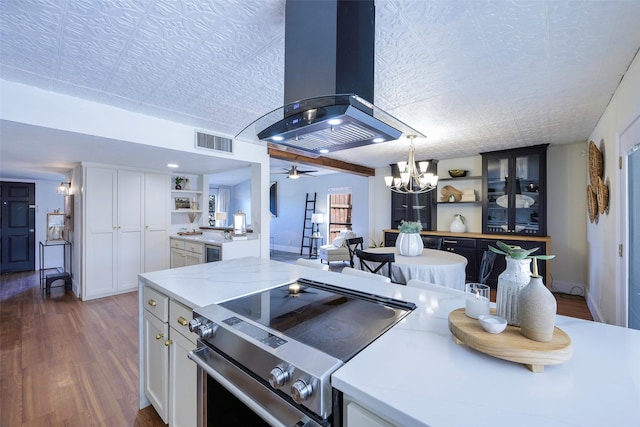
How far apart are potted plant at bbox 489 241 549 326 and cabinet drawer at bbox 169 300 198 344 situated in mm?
1305

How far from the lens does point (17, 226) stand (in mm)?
5879

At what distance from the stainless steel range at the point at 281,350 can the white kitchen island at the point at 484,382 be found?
0.08 meters

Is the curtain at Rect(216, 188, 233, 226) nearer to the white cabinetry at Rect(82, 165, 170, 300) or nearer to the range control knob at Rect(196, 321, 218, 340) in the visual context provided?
the white cabinetry at Rect(82, 165, 170, 300)

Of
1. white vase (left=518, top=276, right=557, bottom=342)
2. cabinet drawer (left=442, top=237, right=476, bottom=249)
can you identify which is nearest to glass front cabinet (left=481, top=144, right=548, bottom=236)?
cabinet drawer (left=442, top=237, right=476, bottom=249)

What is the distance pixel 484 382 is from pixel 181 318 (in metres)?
1.33

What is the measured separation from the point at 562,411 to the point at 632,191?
2345 millimetres

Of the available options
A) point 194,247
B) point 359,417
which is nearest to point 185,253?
point 194,247

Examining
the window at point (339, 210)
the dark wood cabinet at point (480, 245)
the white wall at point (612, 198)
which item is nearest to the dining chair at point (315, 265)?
the white wall at point (612, 198)

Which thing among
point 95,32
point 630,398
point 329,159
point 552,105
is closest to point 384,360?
point 630,398

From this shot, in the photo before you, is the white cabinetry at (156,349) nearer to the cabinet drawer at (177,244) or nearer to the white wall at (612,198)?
the cabinet drawer at (177,244)

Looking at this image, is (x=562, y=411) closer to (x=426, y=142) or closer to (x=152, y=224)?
(x=426, y=142)

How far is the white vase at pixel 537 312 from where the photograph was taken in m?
0.79

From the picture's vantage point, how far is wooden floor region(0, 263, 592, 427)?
1.77 meters

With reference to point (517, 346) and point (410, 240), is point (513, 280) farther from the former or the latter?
point (410, 240)
